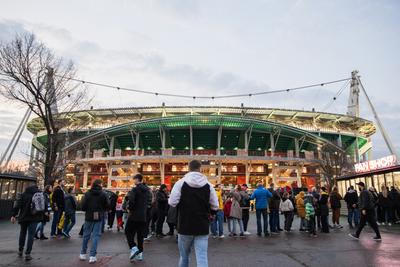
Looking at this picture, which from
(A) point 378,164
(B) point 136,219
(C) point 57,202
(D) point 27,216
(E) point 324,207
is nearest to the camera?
(B) point 136,219

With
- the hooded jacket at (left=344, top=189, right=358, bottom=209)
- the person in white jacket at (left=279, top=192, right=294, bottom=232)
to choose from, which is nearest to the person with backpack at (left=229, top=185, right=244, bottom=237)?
the person in white jacket at (left=279, top=192, right=294, bottom=232)

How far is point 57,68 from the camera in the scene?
19359 millimetres

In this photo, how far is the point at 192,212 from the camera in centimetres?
414

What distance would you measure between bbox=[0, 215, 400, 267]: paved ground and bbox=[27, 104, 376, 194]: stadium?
1263 inches

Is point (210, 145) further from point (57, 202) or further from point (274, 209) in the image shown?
point (57, 202)

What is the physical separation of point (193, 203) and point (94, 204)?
152 inches

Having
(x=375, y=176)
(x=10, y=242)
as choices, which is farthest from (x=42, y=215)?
(x=375, y=176)

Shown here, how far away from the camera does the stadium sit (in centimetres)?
4397

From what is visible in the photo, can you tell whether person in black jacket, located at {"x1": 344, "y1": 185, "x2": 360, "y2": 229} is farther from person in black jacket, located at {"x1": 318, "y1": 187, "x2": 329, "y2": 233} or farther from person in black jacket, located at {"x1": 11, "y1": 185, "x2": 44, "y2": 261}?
person in black jacket, located at {"x1": 11, "y1": 185, "x2": 44, "y2": 261}

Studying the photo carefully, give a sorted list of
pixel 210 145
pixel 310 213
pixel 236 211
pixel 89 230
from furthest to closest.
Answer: pixel 210 145 → pixel 310 213 → pixel 236 211 → pixel 89 230

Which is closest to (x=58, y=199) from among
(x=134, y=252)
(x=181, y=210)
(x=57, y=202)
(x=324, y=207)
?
(x=57, y=202)

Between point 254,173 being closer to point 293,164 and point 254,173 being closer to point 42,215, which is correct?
point 293,164

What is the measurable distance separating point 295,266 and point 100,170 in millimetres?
49072

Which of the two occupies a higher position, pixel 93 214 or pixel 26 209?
pixel 26 209
